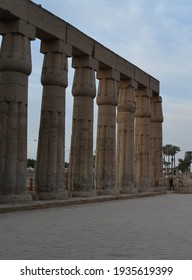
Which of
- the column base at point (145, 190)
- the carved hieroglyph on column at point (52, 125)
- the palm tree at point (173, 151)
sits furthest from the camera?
the palm tree at point (173, 151)

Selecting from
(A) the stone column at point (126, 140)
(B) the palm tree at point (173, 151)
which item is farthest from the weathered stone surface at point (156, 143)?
(B) the palm tree at point (173, 151)

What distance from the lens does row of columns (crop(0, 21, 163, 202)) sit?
725 inches

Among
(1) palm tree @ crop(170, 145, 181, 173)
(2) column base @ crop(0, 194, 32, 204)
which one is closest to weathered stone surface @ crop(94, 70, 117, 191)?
(2) column base @ crop(0, 194, 32, 204)

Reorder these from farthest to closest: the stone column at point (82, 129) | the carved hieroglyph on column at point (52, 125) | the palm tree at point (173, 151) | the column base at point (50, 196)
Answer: the palm tree at point (173, 151) < the stone column at point (82, 129) < the carved hieroglyph on column at point (52, 125) < the column base at point (50, 196)

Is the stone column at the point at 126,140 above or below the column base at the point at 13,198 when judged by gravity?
above

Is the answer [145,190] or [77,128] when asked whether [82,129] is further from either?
[145,190]

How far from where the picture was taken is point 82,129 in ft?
78.9

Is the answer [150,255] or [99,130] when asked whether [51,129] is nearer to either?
[99,130]

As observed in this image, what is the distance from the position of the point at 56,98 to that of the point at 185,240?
41.5ft

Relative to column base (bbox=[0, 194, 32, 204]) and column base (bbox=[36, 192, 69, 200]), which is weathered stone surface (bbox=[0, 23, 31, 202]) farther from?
column base (bbox=[36, 192, 69, 200])

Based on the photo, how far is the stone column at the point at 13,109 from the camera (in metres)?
18.2

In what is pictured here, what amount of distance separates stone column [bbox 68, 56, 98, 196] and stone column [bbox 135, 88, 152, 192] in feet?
27.2

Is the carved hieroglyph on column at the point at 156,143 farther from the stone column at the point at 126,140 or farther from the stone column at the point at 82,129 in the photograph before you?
the stone column at the point at 82,129

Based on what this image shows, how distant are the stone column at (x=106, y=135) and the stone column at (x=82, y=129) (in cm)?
237
